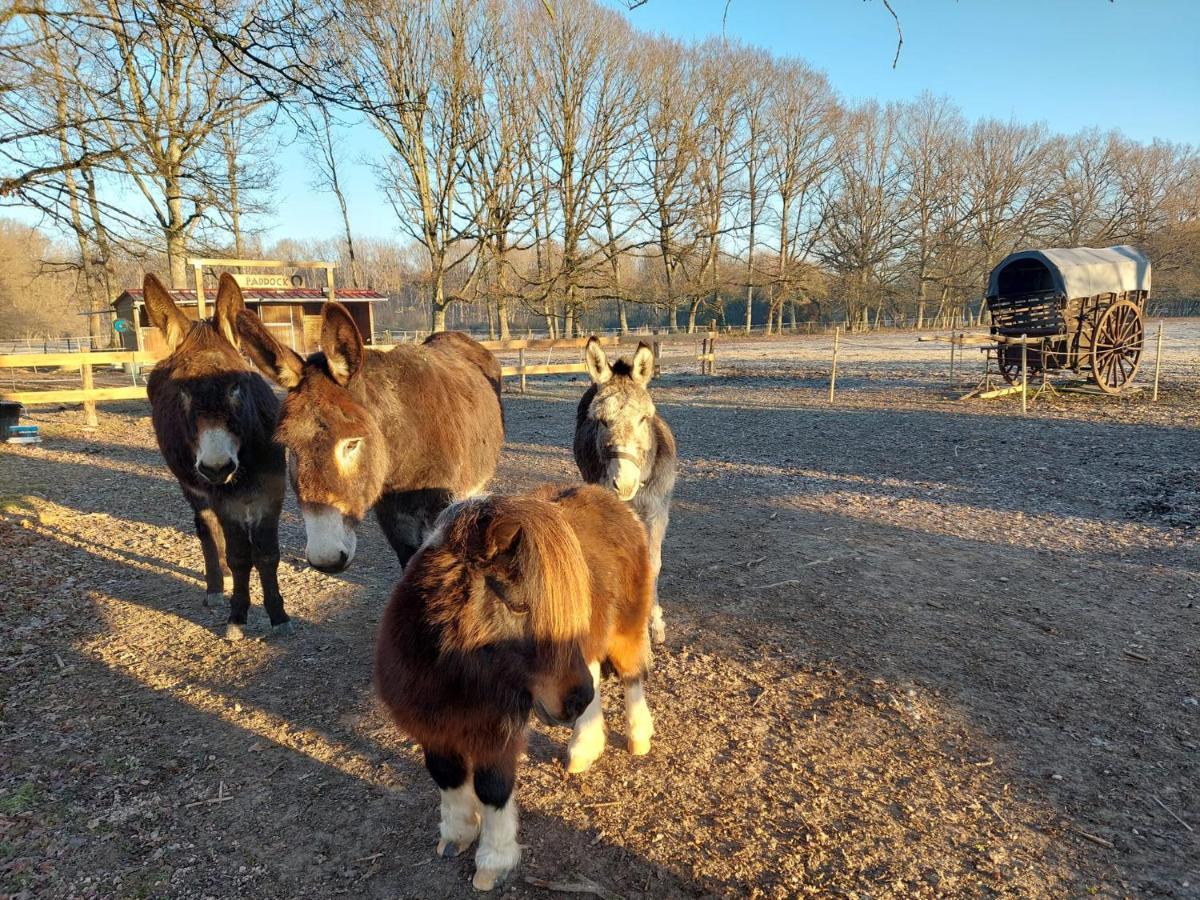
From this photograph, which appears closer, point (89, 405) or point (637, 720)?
point (637, 720)

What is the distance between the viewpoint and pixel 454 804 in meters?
2.74

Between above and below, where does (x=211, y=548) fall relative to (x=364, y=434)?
below

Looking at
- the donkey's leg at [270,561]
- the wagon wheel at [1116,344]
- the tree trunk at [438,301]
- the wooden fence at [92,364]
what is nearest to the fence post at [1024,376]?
the wagon wheel at [1116,344]

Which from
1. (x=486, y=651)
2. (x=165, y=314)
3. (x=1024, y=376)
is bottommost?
(x=486, y=651)

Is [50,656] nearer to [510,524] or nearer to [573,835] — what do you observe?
[573,835]

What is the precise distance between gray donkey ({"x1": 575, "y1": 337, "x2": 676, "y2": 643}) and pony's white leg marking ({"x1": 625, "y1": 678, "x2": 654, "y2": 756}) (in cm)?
103

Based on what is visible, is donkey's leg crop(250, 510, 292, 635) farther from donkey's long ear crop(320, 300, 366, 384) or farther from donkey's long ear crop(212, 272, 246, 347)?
donkey's long ear crop(320, 300, 366, 384)

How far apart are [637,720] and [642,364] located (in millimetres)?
2554

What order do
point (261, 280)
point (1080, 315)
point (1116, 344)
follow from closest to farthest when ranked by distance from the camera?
point (261, 280)
point (1080, 315)
point (1116, 344)

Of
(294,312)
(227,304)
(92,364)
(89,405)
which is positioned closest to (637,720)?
(227,304)

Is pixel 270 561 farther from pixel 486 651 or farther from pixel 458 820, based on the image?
pixel 486 651

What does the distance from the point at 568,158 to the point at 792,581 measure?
28.8 metres

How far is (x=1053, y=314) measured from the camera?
54.3 feet

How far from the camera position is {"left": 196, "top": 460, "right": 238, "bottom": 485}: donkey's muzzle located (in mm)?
4281
